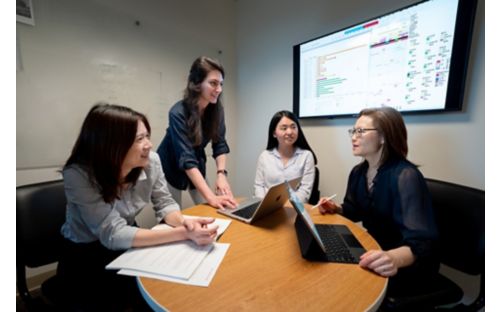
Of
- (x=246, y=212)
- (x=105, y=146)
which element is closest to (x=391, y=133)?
(x=246, y=212)

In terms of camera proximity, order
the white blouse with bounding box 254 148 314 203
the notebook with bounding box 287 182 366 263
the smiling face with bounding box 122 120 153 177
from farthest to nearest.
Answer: the white blouse with bounding box 254 148 314 203, the smiling face with bounding box 122 120 153 177, the notebook with bounding box 287 182 366 263

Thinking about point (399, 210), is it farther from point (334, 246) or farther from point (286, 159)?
point (286, 159)

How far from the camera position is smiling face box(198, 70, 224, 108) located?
1.44 meters

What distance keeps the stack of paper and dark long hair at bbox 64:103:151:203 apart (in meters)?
0.30

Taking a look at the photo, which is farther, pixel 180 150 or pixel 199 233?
pixel 180 150

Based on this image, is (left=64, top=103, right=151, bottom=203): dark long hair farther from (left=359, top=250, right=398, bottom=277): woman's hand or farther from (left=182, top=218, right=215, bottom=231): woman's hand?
(left=359, top=250, right=398, bottom=277): woman's hand

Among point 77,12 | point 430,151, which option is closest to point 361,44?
point 430,151

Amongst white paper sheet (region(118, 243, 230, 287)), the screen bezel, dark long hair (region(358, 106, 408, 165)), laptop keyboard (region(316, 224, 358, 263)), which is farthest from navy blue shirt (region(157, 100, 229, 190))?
the screen bezel

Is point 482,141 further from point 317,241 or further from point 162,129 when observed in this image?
point 162,129

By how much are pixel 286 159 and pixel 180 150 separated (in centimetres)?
91

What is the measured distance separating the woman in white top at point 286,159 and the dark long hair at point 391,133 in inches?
29.0

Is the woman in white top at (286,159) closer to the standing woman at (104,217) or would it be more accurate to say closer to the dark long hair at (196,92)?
the dark long hair at (196,92)

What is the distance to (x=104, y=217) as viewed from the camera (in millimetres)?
863

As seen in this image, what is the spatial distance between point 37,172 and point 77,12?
1.25m
